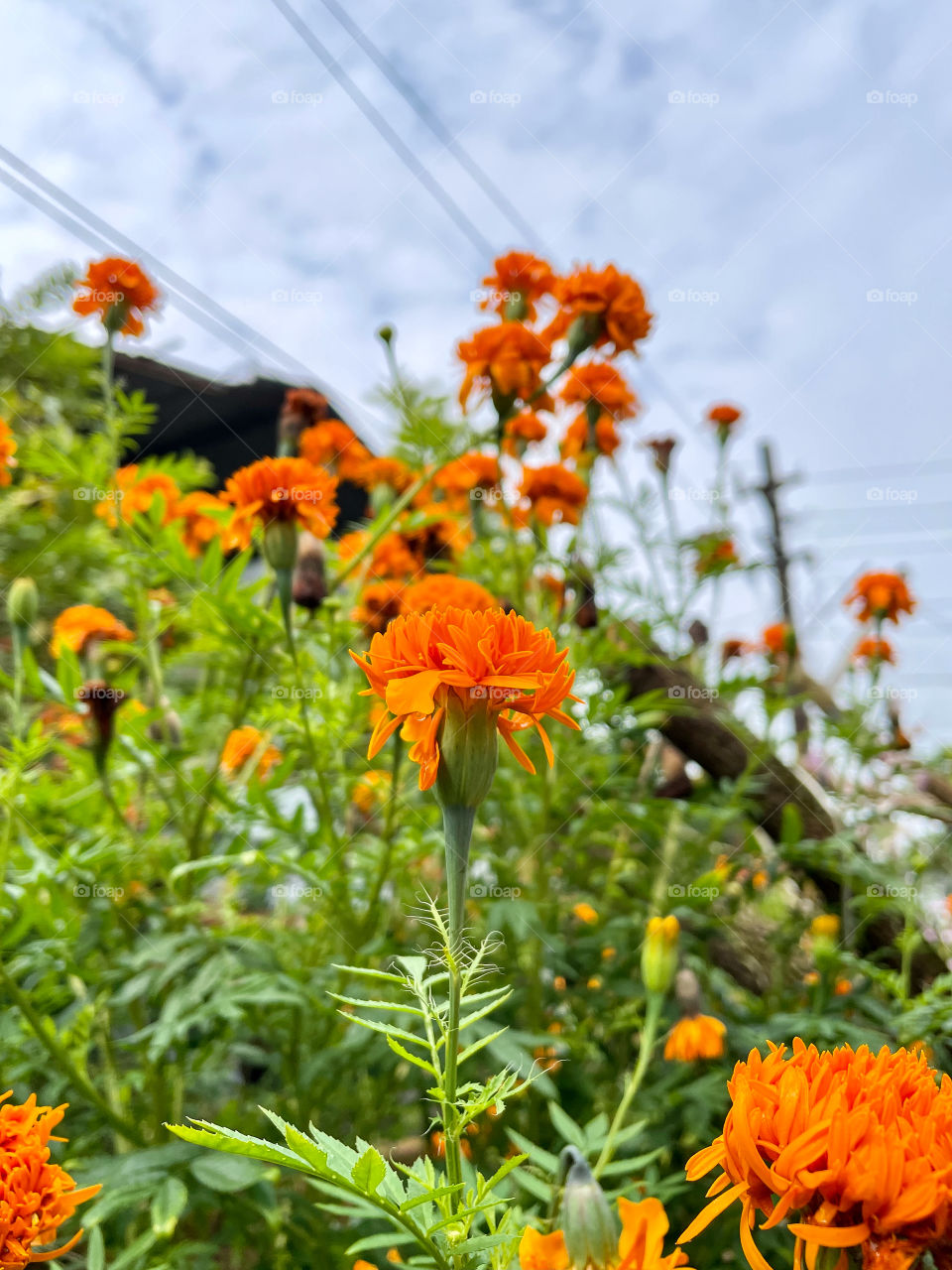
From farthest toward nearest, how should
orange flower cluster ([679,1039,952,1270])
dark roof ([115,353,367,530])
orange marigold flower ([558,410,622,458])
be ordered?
dark roof ([115,353,367,530]) → orange marigold flower ([558,410,622,458]) → orange flower cluster ([679,1039,952,1270])

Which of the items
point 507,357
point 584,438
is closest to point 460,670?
point 507,357

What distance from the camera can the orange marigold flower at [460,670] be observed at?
420 mm

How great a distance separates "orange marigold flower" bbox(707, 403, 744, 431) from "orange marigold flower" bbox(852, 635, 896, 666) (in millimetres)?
590

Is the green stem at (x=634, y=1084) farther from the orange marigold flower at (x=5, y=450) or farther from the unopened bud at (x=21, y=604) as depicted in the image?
the orange marigold flower at (x=5, y=450)

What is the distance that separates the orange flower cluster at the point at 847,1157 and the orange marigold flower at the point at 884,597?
1535 millimetres

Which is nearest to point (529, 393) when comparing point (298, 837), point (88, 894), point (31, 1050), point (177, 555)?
point (177, 555)

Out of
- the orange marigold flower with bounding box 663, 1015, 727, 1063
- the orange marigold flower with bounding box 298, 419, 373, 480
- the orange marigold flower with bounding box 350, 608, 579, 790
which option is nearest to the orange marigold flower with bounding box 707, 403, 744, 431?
the orange marigold flower with bounding box 298, 419, 373, 480

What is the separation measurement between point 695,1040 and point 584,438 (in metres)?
1.02

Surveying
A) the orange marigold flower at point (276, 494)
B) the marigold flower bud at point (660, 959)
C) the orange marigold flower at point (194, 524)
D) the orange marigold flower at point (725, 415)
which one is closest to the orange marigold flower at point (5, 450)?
the orange marigold flower at point (194, 524)

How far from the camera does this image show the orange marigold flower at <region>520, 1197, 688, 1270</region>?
40cm

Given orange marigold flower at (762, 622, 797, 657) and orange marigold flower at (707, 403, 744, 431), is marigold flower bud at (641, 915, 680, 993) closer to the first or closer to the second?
orange marigold flower at (762, 622, 797, 657)

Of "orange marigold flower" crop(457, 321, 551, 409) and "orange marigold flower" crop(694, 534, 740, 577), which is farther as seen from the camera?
"orange marigold flower" crop(694, 534, 740, 577)

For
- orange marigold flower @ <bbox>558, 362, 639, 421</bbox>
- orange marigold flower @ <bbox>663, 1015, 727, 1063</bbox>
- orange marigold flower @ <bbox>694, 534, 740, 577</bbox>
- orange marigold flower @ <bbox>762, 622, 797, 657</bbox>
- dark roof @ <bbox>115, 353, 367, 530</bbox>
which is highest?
dark roof @ <bbox>115, 353, 367, 530</bbox>

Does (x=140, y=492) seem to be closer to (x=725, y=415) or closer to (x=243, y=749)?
(x=243, y=749)
